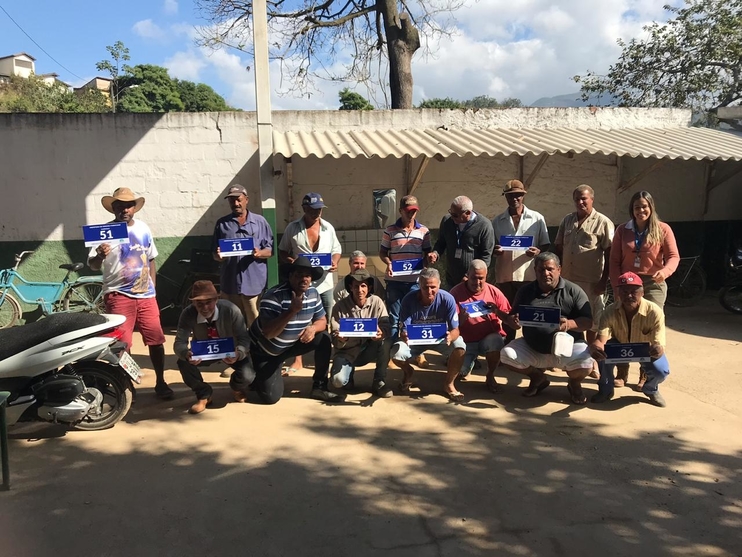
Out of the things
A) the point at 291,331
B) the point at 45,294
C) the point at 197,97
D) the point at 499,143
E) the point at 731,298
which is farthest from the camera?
the point at 197,97

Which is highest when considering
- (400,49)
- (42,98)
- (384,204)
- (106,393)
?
(42,98)

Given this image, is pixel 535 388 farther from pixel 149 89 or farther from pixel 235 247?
pixel 149 89

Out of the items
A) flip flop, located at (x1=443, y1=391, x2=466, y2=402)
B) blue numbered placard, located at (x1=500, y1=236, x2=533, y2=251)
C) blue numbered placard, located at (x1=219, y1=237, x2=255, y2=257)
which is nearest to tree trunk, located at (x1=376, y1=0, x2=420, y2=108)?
blue numbered placard, located at (x1=500, y1=236, x2=533, y2=251)

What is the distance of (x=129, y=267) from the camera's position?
4418mm

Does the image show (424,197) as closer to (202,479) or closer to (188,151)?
(188,151)

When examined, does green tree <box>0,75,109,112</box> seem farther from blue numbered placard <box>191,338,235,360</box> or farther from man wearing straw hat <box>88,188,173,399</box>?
blue numbered placard <box>191,338,235,360</box>

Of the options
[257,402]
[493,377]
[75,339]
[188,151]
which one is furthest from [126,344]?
[188,151]

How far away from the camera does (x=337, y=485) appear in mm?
3211

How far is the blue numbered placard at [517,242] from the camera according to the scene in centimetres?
505

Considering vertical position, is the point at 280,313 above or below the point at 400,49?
below

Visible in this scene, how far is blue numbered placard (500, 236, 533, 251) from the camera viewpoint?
5051 mm

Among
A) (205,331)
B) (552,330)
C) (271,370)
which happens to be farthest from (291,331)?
(552,330)

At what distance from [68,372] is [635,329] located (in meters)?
4.22

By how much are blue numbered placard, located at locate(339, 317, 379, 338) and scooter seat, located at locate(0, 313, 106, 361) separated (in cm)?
179
